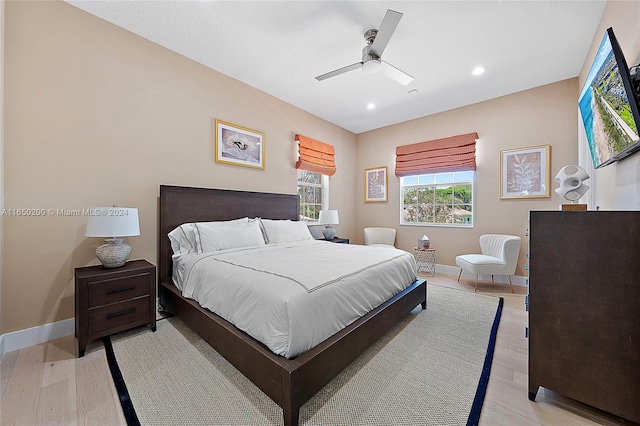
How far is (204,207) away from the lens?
3.13 meters

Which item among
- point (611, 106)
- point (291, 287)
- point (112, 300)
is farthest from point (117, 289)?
point (611, 106)

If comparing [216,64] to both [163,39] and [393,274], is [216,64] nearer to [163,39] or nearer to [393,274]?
[163,39]

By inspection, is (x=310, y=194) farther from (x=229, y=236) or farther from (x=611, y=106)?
(x=611, y=106)

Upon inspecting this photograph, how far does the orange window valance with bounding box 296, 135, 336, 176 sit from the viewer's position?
4.38 m

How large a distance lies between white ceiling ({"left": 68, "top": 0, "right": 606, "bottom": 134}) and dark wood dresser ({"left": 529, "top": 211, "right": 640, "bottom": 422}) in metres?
2.09

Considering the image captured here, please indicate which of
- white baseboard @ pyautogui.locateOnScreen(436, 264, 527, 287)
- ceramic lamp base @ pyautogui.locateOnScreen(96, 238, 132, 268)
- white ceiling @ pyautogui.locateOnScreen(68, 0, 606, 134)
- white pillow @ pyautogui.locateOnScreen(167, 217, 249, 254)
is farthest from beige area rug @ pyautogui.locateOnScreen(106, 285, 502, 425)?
white ceiling @ pyautogui.locateOnScreen(68, 0, 606, 134)

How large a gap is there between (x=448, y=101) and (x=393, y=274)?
3308 millimetres

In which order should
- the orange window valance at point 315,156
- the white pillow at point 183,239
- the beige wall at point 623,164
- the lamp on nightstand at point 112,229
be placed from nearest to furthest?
the beige wall at point 623,164 < the lamp on nightstand at point 112,229 < the white pillow at point 183,239 < the orange window valance at point 315,156

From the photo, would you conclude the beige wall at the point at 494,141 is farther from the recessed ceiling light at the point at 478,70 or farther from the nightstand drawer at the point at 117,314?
the nightstand drawer at the point at 117,314

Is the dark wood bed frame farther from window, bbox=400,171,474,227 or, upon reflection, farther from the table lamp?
window, bbox=400,171,474,227

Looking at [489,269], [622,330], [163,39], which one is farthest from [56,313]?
[489,269]

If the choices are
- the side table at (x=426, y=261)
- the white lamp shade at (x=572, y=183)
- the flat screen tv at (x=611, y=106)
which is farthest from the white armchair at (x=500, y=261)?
the white lamp shade at (x=572, y=183)

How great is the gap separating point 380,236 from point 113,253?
4.15 m

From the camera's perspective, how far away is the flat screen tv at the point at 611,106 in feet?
4.72
